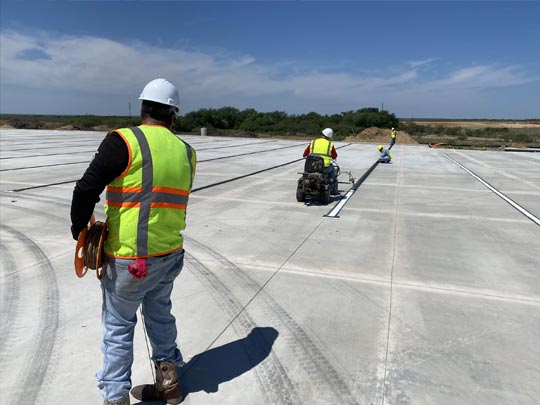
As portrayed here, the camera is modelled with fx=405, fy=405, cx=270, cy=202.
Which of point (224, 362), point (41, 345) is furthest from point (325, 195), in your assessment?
point (41, 345)

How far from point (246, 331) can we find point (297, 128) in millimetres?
59804

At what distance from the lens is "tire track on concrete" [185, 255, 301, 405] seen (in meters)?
2.75

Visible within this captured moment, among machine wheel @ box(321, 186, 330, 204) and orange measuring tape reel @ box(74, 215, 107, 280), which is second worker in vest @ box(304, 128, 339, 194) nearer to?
machine wheel @ box(321, 186, 330, 204)

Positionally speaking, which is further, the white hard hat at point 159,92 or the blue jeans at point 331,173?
the blue jeans at point 331,173

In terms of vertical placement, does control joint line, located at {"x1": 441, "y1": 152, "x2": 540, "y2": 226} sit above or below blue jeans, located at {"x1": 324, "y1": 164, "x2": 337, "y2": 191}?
below

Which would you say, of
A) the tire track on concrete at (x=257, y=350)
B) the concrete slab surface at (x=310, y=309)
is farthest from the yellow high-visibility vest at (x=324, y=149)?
the tire track on concrete at (x=257, y=350)

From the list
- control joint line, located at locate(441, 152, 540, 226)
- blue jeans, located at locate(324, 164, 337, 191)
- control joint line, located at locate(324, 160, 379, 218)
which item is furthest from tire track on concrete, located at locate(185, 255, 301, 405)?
control joint line, located at locate(441, 152, 540, 226)

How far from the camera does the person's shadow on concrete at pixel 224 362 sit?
2836 millimetres

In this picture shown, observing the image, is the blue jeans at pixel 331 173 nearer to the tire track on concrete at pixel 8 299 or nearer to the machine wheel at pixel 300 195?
the machine wheel at pixel 300 195

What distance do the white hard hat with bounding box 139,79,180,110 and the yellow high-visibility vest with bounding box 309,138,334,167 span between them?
6.93 m

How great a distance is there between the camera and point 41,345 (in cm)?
320

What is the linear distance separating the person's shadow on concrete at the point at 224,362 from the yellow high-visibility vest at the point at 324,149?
19.9 ft

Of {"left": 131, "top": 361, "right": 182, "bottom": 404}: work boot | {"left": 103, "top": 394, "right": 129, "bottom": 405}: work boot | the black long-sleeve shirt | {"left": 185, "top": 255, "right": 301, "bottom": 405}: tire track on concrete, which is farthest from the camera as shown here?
{"left": 185, "top": 255, "right": 301, "bottom": 405}: tire track on concrete

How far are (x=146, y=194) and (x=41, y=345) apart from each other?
1.89 m
